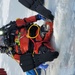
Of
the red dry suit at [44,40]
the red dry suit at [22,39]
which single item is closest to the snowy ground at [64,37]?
the red dry suit at [44,40]

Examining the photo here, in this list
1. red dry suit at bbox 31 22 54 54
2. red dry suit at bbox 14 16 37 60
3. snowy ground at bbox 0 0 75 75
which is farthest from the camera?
red dry suit at bbox 14 16 37 60

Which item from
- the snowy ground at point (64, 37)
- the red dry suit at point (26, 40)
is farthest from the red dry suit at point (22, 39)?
the snowy ground at point (64, 37)

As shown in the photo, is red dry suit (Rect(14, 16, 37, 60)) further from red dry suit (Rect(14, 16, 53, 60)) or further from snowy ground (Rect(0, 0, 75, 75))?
snowy ground (Rect(0, 0, 75, 75))

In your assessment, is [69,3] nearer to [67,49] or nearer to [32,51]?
[67,49]

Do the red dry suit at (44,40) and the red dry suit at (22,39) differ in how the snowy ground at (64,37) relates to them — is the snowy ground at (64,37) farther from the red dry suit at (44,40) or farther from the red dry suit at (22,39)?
the red dry suit at (22,39)

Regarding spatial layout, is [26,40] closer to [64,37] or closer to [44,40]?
[44,40]

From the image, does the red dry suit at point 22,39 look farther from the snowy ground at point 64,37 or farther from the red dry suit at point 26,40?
the snowy ground at point 64,37

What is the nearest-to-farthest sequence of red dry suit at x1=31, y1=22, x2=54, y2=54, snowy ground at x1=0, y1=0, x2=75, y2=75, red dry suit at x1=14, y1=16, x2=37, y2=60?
snowy ground at x1=0, y1=0, x2=75, y2=75 → red dry suit at x1=31, y1=22, x2=54, y2=54 → red dry suit at x1=14, y1=16, x2=37, y2=60

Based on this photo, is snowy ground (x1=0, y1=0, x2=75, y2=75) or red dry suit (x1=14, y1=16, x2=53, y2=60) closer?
snowy ground (x1=0, y1=0, x2=75, y2=75)

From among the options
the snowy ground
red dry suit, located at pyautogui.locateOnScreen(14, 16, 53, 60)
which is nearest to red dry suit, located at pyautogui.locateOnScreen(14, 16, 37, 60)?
red dry suit, located at pyautogui.locateOnScreen(14, 16, 53, 60)

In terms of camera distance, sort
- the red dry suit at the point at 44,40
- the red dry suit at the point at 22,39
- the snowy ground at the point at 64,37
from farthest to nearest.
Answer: the red dry suit at the point at 22,39, the red dry suit at the point at 44,40, the snowy ground at the point at 64,37

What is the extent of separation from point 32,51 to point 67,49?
420mm

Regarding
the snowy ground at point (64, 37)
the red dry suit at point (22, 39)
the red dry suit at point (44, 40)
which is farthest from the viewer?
the red dry suit at point (22, 39)

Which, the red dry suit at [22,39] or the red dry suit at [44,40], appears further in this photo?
the red dry suit at [22,39]
